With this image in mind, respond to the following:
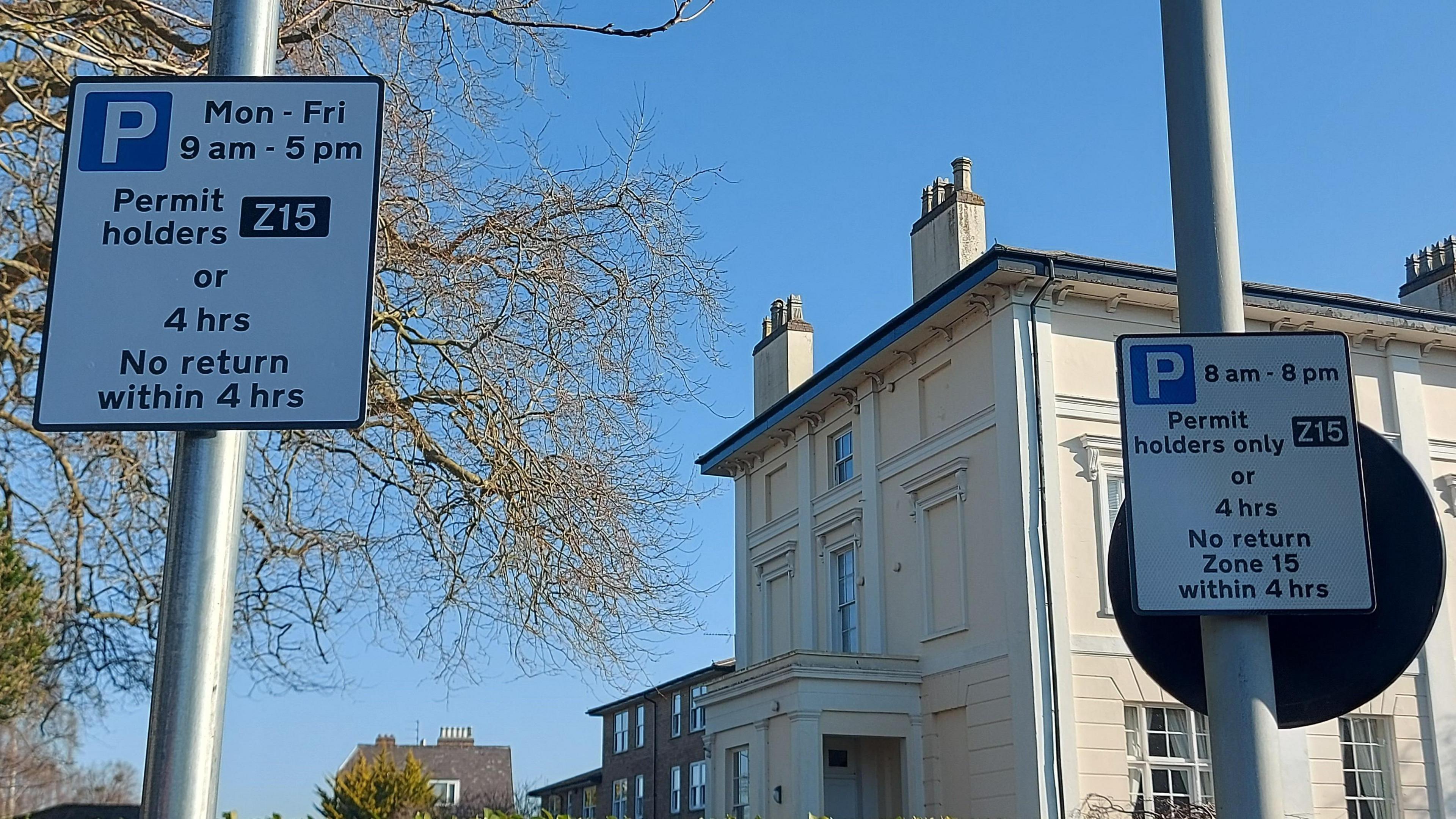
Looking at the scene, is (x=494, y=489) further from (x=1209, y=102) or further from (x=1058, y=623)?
(x=1058, y=623)

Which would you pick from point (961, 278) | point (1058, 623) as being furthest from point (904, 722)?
point (961, 278)

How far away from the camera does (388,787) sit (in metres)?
28.2

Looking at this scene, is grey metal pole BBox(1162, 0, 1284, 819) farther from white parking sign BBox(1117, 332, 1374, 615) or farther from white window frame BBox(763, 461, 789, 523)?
white window frame BBox(763, 461, 789, 523)

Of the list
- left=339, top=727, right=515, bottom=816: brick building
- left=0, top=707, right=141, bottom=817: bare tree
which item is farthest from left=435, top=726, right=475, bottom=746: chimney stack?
left=0, top=707, right=141, bottom=817: bare tree

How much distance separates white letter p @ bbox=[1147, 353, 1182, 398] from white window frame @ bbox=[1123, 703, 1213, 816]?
21.6 meters

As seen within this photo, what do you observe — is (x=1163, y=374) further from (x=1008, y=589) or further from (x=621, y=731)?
(x=621, y=731)

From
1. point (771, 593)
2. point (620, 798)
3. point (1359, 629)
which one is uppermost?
point (771, 593)

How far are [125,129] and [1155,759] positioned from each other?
23795 millimetres

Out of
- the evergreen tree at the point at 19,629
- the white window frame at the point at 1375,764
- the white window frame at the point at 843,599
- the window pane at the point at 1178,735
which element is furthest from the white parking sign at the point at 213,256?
the white window frame at the point at 843,599

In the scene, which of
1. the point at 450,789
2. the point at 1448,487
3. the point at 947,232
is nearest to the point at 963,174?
the point at 947,232

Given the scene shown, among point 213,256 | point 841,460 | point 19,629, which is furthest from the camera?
point 841,460

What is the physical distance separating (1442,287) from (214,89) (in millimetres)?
34230

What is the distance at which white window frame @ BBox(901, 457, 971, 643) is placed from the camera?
86.9ft

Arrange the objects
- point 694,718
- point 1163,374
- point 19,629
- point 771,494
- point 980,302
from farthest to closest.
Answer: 1. point 694,718
2. point 771,494
3. point 980,302
4. point 19,629
5. point 1163,374
